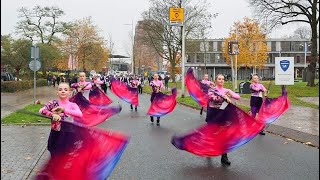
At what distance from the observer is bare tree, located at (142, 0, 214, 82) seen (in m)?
50.7

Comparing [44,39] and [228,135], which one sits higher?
[44,39]

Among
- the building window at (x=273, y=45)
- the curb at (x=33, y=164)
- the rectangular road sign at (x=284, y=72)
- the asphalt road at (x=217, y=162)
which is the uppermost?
the building window at (x=273, y=45)

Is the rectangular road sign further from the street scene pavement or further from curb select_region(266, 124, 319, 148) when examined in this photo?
curb select_region(266, 124, 319, 148)

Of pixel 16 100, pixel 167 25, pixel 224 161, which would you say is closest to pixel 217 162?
pixel 224 161

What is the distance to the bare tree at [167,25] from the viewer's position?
166 ft

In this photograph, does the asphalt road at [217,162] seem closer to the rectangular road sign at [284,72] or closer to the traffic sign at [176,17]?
the rectangular road sign at [284,72]

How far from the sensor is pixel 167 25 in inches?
2036

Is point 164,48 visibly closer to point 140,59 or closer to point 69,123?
point 140,59

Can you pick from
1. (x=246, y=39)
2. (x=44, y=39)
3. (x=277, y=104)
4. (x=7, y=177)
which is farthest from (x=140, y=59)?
(x=7, y=177)

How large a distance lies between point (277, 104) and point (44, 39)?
39370 millimetres

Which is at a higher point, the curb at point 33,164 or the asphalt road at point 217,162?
the curb at point 33,164

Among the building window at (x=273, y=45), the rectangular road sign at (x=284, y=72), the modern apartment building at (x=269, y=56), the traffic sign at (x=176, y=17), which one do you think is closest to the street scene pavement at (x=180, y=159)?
the rectangular road sign at (x=284, y=72)

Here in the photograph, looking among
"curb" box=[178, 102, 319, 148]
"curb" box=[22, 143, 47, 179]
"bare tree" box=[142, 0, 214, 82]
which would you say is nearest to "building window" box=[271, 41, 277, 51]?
"bare tree" box=[142, 0, 214, 82]

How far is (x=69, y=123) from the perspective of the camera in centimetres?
565
